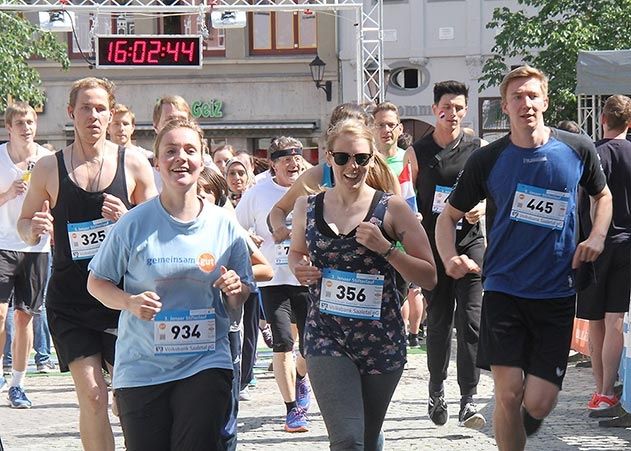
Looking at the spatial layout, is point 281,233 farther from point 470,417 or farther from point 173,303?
point 173,303

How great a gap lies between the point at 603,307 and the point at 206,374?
4.96 metres

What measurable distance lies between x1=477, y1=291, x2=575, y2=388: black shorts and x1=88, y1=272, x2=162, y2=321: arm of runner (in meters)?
2.00

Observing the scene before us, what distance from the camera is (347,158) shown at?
580 centimetres

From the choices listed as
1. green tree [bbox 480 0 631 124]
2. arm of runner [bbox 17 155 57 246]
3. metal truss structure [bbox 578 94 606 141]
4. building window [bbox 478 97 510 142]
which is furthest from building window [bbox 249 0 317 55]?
arm of runner [bbox 17 155 57 246]

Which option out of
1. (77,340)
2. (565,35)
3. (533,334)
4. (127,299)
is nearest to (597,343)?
(533,334)

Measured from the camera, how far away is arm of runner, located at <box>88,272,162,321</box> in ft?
16.6

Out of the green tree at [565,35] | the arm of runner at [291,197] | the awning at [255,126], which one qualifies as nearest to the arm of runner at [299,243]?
the arm of runner at [291,197]

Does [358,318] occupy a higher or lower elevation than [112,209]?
lower

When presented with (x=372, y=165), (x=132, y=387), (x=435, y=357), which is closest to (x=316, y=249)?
(x=372, y=165)

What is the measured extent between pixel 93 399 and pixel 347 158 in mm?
1715

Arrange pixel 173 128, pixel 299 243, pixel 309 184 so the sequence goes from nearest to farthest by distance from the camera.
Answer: pixel 173 128
pixel 299 243
pixel 309 184

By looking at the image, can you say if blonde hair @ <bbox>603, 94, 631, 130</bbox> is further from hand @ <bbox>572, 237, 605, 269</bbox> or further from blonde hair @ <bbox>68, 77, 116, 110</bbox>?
blonde hair @ <bbox>68, 77, 116, 110</bbox>

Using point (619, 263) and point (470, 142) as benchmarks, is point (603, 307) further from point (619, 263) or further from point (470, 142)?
point (470, 142)

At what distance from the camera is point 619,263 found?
944 centimetres
